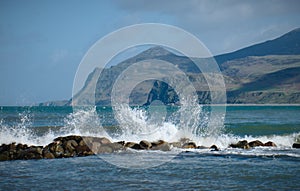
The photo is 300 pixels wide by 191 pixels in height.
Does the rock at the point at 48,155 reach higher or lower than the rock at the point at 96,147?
lower

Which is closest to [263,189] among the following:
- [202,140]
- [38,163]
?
[38,163]

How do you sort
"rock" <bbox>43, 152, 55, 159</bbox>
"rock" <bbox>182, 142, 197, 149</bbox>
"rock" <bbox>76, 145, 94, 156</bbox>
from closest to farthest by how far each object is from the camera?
"rock" <bbox>43, 152, 55, 159</bbox>, "rock" <bbox>76, 145, 94, 156</bbox>, "rock" <bbox>182, 142, 197, 149</bbox>

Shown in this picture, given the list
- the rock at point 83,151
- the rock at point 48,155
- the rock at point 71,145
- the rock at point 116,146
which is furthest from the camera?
the rock at point 116,146

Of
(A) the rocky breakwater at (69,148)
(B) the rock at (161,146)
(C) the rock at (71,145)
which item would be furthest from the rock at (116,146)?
(C) the rock at (71,145)

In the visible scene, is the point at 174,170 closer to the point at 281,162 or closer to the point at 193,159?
the point at 193,159

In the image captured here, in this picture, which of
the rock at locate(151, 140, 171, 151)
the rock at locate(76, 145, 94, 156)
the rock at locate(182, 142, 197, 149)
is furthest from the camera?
the rock at locate(182, 142, 197, 149)

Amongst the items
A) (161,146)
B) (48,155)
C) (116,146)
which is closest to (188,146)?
(161,146)

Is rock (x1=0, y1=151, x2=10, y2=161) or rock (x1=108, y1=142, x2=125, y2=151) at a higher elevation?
rock (x1=108, y1=142, x2=125, y2=151)

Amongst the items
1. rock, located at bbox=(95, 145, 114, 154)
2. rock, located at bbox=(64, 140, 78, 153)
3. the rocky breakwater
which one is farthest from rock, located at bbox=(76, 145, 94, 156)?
rock, located at bbox=(95, 145, 114, 154)

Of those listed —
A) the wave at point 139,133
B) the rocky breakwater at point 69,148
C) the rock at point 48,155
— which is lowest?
the rock at point 48,155

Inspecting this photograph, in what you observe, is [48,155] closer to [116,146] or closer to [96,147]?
[96,147]

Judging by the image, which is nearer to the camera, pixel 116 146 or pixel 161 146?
pixel 116 146

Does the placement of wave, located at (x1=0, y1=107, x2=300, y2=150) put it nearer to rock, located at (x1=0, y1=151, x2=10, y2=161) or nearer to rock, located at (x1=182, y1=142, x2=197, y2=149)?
rock, located at (x1=182, y1=142, x2=197, y2=149)

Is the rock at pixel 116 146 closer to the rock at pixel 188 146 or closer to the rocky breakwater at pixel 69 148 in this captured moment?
the rocky breakwater at pixel 69 148
